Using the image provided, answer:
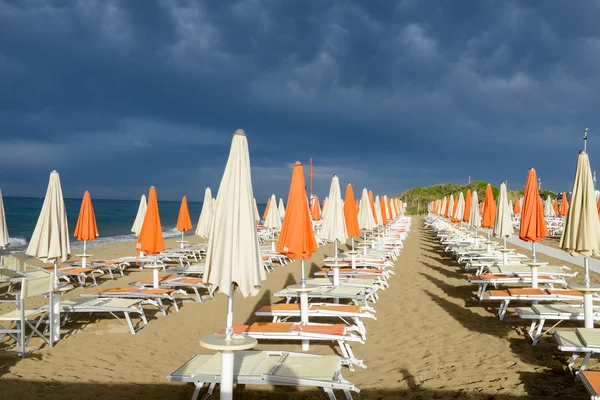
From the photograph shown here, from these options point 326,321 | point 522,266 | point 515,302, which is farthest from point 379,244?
point 326,321

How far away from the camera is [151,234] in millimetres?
8055

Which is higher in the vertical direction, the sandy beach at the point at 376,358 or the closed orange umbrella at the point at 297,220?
the closed orange umbrella at the point at 297,220

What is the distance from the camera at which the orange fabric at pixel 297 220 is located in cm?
563

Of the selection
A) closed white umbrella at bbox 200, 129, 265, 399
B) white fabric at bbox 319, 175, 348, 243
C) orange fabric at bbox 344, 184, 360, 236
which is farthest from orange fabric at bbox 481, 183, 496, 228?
closed white umbrella at bbox 200, 129, 265, 399

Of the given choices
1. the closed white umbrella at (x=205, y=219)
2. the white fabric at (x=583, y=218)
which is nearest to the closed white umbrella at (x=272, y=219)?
the closed white umbrella at (x=205, y=219)

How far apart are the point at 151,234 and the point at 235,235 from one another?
16.7 feet

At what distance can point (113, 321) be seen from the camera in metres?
7.05

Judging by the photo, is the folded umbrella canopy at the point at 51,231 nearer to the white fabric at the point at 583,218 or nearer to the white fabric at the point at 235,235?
the white fabric at the point at 235,235

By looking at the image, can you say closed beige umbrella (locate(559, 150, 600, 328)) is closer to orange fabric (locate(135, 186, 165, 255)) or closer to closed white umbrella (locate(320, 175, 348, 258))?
closed white umbrella (locate(320, 175, 348, 258))

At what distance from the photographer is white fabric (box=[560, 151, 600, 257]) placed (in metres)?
5.05

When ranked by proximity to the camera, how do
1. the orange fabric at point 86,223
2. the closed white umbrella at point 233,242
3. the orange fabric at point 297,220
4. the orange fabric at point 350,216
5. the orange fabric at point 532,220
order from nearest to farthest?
the closed white umbrella at point 233,242 → the orange fabric at point 297,220 → the orange fabric at point 532,220 → the orange fabric at point 350,216 → the orange fabric at point 86,223

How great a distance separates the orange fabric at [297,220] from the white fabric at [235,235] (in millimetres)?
2050

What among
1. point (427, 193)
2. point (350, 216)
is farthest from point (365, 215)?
point (427, 193)

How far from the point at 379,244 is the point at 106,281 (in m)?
8.45
